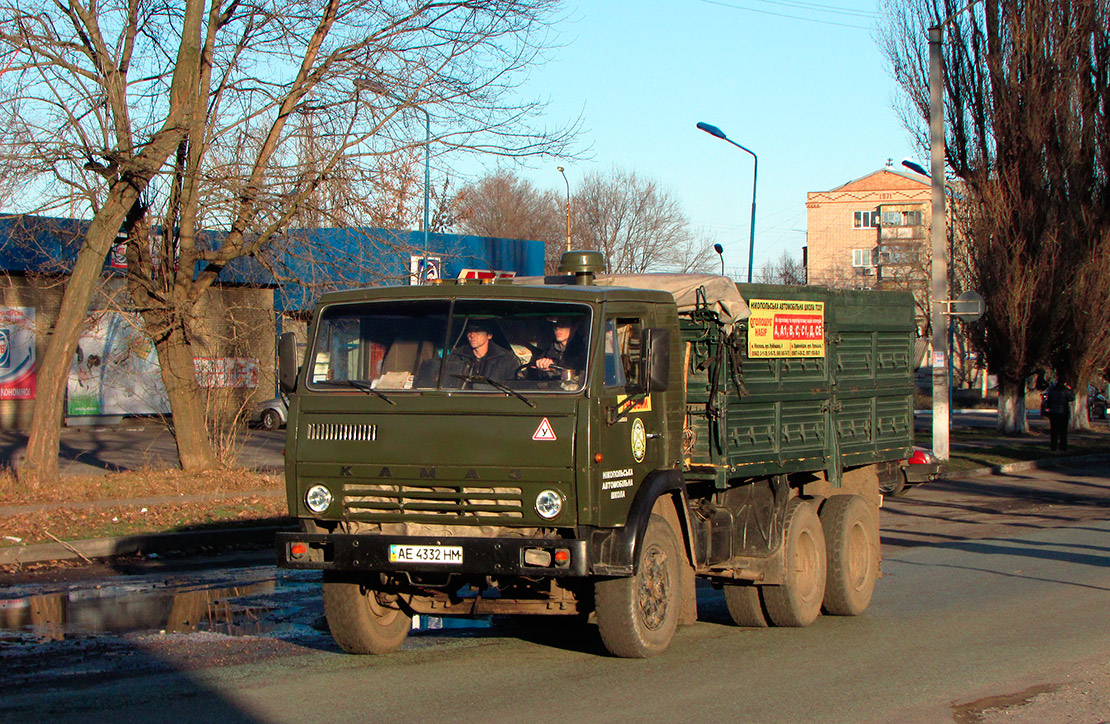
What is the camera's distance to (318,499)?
6859 millimetres

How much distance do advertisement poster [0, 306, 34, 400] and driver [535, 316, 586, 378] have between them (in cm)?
2770

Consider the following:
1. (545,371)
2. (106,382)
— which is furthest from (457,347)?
(106,382)

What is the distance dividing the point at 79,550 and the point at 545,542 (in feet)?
23.8

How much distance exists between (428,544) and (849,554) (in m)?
4.20

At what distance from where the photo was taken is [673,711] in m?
6.05

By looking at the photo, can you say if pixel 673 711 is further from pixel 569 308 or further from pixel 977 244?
pixel 977 244

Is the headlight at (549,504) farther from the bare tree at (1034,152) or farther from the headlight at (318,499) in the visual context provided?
the bare tree at (1034,152)

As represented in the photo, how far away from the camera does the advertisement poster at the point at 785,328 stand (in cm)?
822

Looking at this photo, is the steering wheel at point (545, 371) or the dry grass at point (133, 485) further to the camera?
the dry grass at point (133, 485)

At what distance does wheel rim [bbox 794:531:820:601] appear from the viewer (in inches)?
346

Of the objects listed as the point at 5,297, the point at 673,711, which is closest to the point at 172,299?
the point at 673,711

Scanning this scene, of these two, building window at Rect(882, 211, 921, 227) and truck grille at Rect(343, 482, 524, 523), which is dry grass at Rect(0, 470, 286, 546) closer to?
truck grille at Rect(343, 482, 524, 523)

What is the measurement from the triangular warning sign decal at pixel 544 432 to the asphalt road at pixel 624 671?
144cm

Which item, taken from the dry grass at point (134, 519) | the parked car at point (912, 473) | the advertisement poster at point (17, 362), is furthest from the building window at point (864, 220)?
the parked car at point (912, 473)
